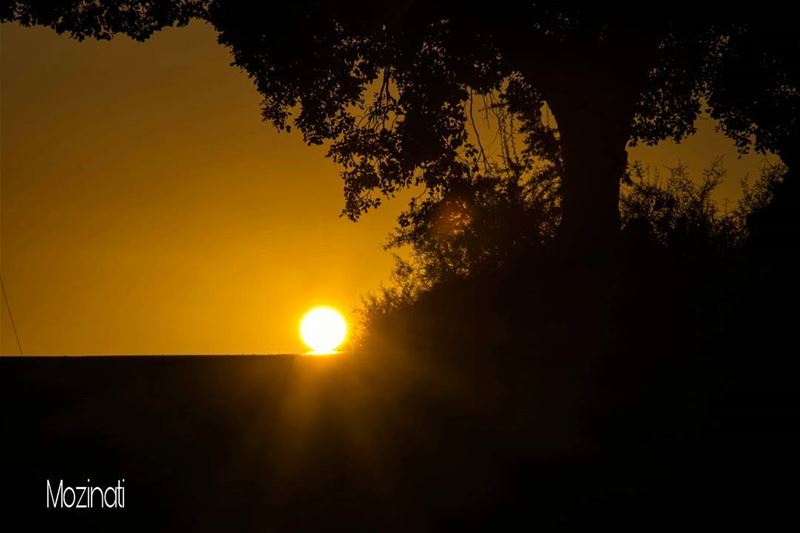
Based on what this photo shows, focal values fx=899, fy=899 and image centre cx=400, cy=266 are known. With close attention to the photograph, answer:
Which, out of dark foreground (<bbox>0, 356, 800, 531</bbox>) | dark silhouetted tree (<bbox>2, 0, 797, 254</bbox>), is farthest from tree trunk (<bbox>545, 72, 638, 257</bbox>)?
dark foreground (<bbox>0, 356, 800, 531</bbox>)

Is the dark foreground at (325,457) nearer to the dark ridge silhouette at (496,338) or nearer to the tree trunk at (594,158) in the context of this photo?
the dark ridge silhouette at (496,338)

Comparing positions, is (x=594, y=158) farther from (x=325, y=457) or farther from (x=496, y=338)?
(x=325, y=457)

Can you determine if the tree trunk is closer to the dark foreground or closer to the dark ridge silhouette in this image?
the dark ridge silhouette

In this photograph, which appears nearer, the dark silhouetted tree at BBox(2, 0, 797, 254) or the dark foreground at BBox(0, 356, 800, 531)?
the dark foreground at BBox(0, 356, 800, 531)

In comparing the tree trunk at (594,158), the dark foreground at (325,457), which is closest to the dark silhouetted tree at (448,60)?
the tree trunk at (594,158)

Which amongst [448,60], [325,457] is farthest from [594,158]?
[325,457]

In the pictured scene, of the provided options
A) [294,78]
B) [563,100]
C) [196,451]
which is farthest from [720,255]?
→ [196,451]

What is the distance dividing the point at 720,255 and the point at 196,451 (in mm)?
11522

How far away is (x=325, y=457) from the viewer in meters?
7.65

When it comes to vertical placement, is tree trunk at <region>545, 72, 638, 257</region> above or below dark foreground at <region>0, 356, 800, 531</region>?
above

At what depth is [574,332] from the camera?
1362 centimetres

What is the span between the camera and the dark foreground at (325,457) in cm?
668

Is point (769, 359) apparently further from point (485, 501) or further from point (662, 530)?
point (485, 501)

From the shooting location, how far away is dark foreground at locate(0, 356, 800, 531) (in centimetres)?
668
